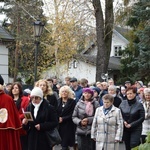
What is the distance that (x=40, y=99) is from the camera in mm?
8648

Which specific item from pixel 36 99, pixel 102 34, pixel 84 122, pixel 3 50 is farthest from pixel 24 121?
pixel 3 50

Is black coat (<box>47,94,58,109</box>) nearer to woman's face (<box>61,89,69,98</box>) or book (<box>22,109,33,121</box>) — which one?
woman's face (<box>61,89,69,98</box>)

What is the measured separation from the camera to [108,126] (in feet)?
30.6

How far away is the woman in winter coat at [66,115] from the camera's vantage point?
1105cm

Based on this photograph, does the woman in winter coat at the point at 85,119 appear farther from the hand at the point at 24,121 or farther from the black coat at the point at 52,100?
the hand at the point at 24,121

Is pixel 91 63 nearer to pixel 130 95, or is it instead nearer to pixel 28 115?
pixel 130 95

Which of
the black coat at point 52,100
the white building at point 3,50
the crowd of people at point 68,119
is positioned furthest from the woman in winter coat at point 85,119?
the white building at point 3,50

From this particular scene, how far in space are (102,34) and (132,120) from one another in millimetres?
14575

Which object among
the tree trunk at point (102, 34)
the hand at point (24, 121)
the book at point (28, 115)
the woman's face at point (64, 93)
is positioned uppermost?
the tree trunk at point (102, 34)

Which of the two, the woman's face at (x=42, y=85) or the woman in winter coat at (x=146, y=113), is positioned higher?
the woman's face at (x=42, y=85)

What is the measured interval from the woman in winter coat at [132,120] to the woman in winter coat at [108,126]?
76 centimetres

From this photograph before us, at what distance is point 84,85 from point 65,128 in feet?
11.4

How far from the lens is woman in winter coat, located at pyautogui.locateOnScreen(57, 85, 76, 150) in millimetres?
11055

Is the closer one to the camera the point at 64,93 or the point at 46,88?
the point at 46,88
